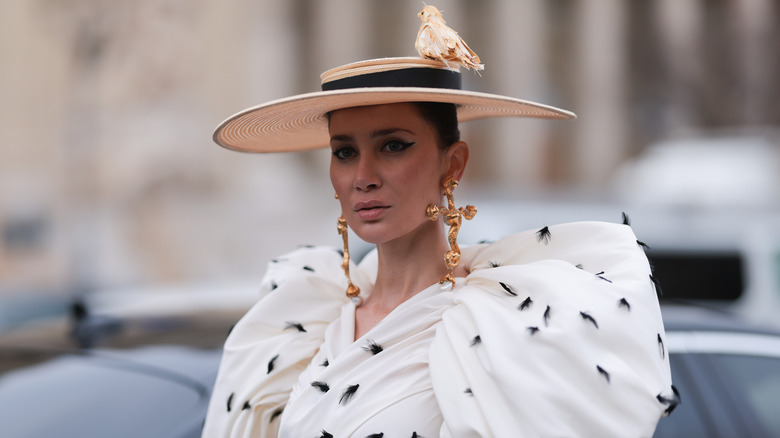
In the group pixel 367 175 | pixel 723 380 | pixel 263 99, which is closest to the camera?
pixel 367 175

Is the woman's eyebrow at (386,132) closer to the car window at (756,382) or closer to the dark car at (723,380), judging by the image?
the dark car at (723,380)

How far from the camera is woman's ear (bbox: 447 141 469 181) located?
6.76 ft

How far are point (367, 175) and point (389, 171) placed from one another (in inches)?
2.1

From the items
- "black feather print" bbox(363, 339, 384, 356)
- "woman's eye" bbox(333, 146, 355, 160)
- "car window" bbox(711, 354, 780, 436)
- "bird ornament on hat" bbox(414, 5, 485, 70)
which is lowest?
"car window" bbox(711, 354, 780, 436)

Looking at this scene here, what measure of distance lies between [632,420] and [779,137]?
15.1 metres

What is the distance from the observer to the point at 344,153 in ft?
6.76

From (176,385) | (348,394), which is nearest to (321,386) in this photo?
(348,394)

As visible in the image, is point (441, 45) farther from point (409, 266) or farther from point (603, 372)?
point (603, 372)

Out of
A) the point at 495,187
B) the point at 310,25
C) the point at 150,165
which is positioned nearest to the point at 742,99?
the point at 495,187

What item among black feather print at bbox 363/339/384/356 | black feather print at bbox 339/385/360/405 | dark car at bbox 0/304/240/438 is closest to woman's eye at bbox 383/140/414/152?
black feather print at bbox 363/339/384/356

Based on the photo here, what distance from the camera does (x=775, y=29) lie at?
14.6 metres

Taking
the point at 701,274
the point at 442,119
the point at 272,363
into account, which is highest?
the point at 442,119

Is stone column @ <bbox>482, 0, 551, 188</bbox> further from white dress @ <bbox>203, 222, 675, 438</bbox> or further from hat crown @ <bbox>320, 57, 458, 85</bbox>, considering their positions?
hat crown @ <bbox>320, 57, 458, 85</bbox>

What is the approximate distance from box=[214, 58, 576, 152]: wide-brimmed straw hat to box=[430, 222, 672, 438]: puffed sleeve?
397 mm
